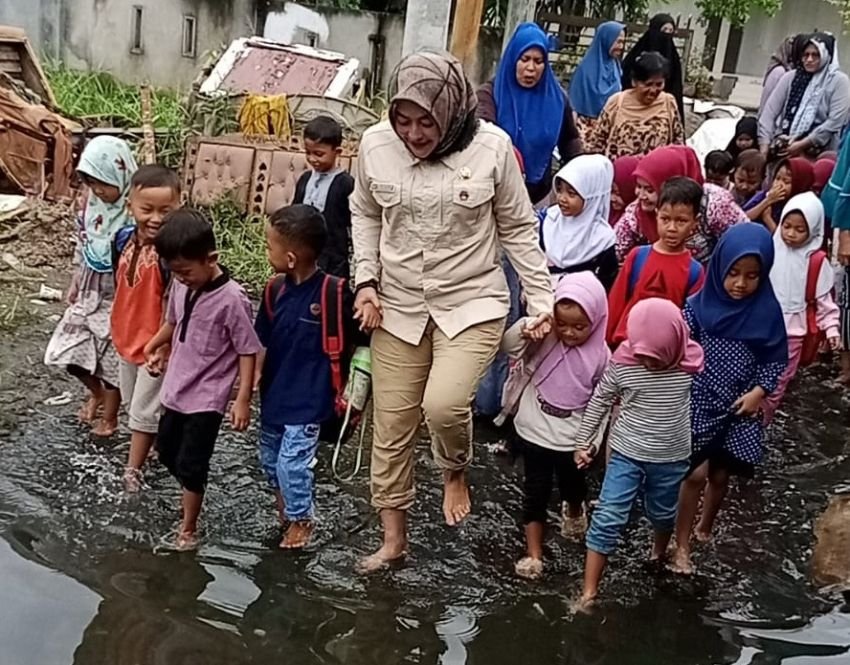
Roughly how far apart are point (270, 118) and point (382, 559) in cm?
601

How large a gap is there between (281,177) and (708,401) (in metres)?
5.12

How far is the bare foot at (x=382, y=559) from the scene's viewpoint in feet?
13.3

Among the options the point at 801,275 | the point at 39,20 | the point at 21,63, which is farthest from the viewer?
the point at 39,20

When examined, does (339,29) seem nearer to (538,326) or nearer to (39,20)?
(39,20)

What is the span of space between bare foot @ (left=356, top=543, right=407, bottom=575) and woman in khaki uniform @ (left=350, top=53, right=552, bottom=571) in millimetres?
164

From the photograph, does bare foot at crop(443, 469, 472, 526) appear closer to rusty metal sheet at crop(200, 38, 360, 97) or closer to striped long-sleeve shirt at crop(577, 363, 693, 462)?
striped long-sleeve shirt at crop(577, 363, 693, 462)

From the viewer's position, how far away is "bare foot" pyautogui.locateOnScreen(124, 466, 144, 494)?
4.49m

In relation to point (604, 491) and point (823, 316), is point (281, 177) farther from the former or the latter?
point (604, 491)

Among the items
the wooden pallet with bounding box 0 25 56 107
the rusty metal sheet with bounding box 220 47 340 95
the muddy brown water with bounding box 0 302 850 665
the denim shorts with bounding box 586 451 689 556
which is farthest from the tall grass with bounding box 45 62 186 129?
the denim shorts with bounding box 586 451 689 556

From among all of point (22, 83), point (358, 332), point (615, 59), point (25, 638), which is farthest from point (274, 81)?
point (25, 638)

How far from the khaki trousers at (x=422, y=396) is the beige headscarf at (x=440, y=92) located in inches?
26.2

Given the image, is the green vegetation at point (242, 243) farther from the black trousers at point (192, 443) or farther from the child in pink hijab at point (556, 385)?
the child in pink hijab at point (556, 385)

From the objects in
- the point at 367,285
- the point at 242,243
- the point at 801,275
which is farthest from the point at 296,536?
the point at 242,243

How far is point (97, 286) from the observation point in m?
4.89
